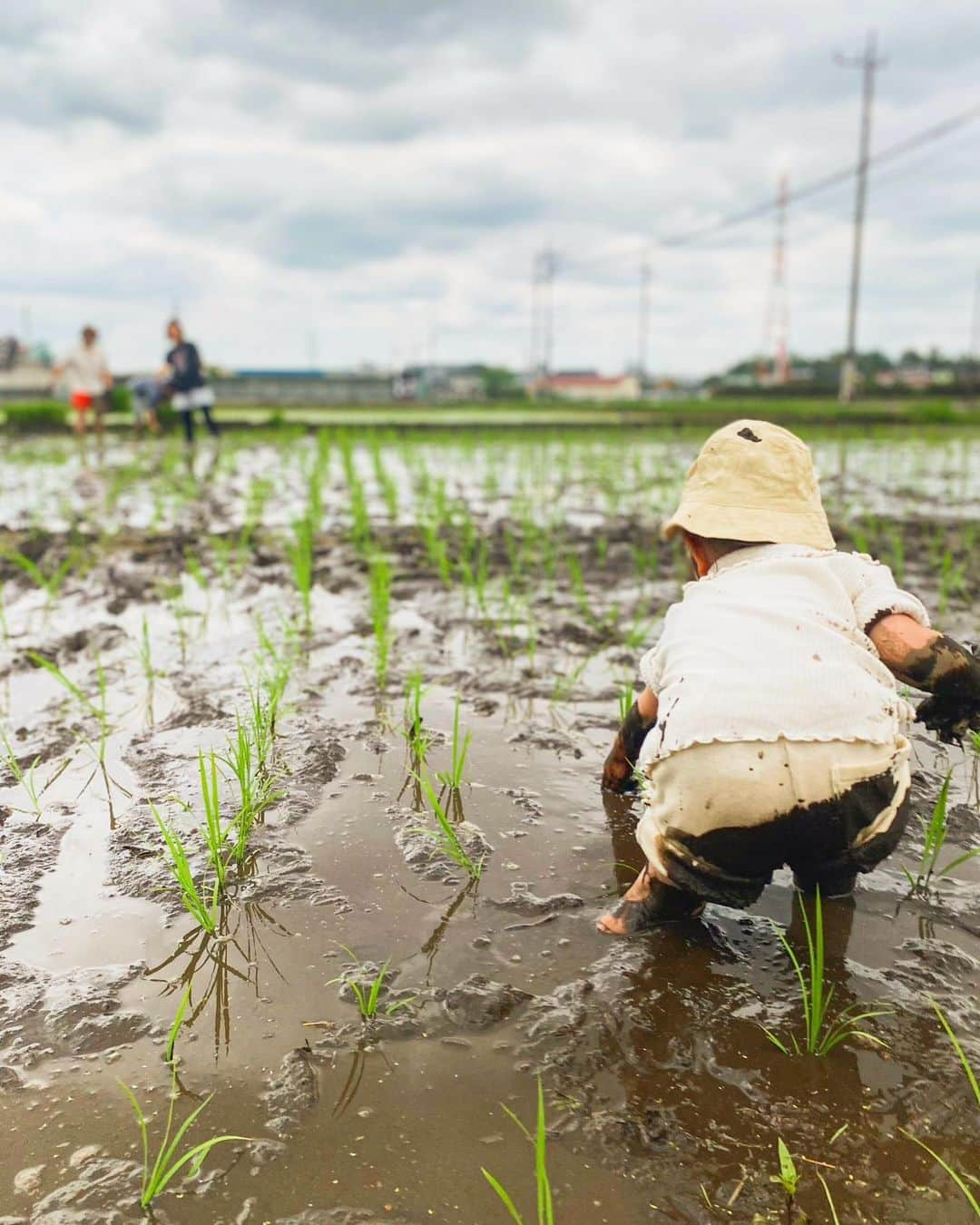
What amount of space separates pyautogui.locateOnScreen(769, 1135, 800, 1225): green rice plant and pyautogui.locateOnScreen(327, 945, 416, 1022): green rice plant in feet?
1.80

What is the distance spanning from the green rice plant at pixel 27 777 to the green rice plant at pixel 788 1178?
1577mm

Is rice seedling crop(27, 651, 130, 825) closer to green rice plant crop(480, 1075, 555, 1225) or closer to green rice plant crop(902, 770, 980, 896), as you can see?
green rice plant crop(480, 1075, 555, 1225)

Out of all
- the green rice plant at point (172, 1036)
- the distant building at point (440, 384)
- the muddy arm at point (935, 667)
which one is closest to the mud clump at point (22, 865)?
the green rice plant at point (172, 1036)

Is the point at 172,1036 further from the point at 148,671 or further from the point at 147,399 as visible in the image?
the point at 147,399

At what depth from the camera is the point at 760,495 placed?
5.51 ft

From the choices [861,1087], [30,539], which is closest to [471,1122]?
[861,1087]

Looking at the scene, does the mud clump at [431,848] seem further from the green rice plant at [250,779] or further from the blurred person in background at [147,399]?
the blurred person in background at [147,399]

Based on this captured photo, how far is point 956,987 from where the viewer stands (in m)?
1.48

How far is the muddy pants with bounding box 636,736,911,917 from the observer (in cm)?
146

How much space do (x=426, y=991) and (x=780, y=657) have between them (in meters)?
0.74

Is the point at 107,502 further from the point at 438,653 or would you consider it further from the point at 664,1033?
the point at 664,1033

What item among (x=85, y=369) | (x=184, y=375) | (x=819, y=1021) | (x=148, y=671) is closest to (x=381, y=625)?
(x=148, y=671)

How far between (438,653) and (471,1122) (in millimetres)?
2063

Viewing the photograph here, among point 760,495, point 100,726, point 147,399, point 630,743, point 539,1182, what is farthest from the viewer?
point 147,399
